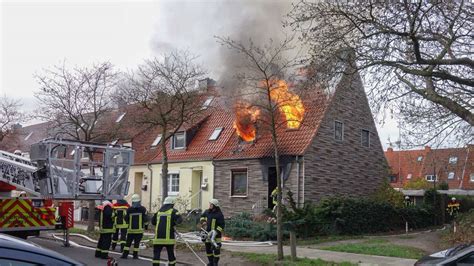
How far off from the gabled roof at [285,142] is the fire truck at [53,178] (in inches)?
391

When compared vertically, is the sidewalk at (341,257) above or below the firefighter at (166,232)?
below

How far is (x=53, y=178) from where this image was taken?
11281mm

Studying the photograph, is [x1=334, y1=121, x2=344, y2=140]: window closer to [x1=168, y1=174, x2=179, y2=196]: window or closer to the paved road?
[x1=168, y1=174, x2=179, y2=196]: window

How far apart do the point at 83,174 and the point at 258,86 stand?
5047mm

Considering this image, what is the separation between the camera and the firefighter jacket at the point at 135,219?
1287 cm

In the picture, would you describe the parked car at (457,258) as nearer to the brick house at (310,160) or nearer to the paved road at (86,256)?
the paved road at (86,256)

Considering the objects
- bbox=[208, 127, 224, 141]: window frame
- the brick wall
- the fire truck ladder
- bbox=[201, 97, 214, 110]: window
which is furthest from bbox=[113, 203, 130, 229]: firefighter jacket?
bbox=[208, 127, 224, 141]: window frame

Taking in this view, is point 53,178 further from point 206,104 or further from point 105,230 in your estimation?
point 206,104

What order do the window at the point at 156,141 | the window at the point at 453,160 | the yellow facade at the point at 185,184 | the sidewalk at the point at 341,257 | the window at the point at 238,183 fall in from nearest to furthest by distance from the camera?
the sidewalk at the point at 341,257 → the window at the point at 453,160 → the window at the point at 238,183 → the yellow facade at the point at 185,184 → the window at the point at 156,141

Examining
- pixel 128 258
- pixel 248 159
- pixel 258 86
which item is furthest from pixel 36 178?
pixel 248 159

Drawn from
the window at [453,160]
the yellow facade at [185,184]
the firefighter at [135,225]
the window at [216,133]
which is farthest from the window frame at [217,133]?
the firefighter at [135,225]

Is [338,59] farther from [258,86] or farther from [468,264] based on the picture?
[468,264]

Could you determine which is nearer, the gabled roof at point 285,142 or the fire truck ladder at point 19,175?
the fire truck ladder at point 19,175

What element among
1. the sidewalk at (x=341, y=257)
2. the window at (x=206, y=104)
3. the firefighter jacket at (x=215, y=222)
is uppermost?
the window at (x=206, y=104)
